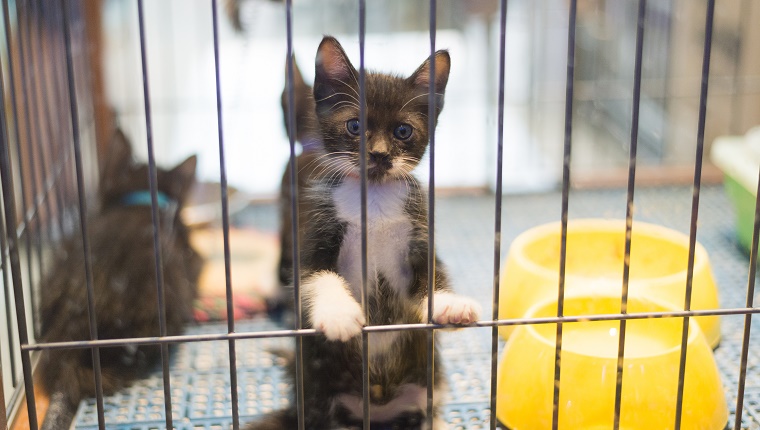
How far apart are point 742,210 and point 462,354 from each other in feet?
3.53

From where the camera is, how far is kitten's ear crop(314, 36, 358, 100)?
1253mm

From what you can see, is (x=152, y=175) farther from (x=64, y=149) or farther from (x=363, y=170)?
(x=64, y=149)

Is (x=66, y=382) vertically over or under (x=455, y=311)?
under

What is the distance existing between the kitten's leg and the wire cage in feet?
0.08

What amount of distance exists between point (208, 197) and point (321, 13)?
1.01 metres

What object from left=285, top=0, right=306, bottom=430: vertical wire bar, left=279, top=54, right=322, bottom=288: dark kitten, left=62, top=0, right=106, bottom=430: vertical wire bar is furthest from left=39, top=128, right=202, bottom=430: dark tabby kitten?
left=285, top=0, right=306, bottom=430: vertical wire bar

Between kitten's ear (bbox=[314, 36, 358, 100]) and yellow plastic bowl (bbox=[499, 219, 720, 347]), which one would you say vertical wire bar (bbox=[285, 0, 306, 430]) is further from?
yellow plastic bowl (bbox=[499, 219, 720, 347])

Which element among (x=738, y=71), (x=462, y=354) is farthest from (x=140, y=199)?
(x=738, y=71)

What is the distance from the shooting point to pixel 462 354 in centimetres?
185

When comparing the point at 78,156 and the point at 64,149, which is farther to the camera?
the point at 64,149

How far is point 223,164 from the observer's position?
1.09 metres

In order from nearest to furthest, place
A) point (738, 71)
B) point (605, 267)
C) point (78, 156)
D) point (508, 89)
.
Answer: point (78, 156) → point (605, 267) → point (738, 71) → point (508, 89)

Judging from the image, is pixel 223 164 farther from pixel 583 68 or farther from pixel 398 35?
pixel 583 68

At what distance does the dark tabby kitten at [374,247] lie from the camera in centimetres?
131
